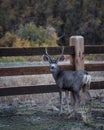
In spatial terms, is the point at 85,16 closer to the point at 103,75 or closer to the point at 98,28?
the point at 98,28

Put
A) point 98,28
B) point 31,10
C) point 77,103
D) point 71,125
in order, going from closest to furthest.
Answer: point 71,125 → point 77,103 → point 98,28 → point 31,10

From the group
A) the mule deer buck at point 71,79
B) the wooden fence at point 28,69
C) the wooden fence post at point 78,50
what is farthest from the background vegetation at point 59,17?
the mule deer buck at point 71,79

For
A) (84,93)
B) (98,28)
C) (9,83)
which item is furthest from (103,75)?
(98,28)

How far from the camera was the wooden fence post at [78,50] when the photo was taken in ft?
36.8

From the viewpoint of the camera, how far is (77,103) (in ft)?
34.4

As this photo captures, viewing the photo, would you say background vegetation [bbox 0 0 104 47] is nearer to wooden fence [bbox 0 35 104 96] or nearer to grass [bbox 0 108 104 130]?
wooden fence [bbox 0 35 104 96]

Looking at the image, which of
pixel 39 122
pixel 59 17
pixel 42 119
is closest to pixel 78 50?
pixel 42 119

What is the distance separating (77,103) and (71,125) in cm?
130

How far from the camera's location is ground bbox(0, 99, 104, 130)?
9.02 meters

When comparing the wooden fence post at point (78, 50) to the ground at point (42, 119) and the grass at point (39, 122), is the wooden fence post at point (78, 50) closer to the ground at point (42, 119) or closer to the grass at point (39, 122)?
the ground at point (42, 119)

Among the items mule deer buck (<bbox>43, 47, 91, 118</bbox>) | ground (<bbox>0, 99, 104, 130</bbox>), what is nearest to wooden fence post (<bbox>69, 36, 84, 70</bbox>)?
mule deer buck (<bbox>43, 47, 91, 118</bbox>)

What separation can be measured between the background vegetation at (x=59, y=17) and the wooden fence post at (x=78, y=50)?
36677 mm

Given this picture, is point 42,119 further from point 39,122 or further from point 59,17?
point 59,17

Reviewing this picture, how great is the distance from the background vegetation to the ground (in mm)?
37122
